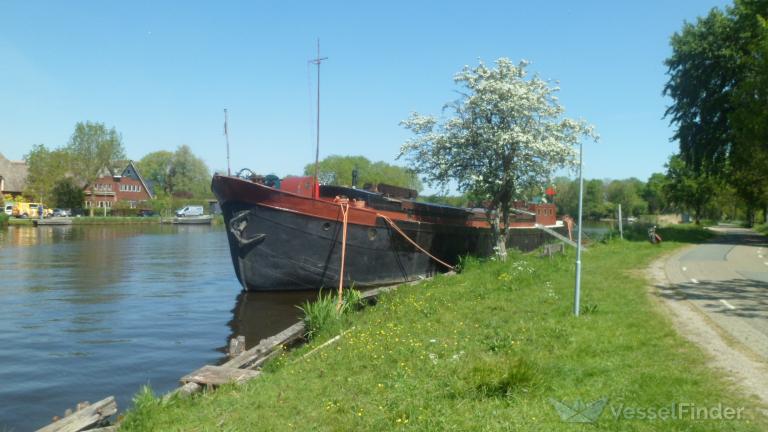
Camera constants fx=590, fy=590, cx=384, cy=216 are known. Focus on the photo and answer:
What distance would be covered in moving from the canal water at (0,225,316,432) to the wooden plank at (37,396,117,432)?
2379mm

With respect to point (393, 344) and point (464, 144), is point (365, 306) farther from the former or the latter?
point (464, 144)

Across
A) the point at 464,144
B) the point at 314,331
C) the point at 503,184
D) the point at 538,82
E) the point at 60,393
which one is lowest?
the point at 60,393

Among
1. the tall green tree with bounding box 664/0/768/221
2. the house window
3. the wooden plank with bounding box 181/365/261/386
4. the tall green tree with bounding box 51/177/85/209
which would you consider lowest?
the wooden plank with bounding box 181/365/261/386

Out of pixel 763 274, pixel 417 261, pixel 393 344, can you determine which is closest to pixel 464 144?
pixel 417 261

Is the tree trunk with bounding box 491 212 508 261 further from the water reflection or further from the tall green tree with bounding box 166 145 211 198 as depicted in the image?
the tall green tree with bounding box 166 145 211 198

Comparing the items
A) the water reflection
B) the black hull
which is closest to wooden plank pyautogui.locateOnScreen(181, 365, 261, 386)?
the water reflection

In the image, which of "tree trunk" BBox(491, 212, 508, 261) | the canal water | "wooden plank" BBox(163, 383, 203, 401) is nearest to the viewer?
"wooden plank" BBox(163, 383, 203, 401)

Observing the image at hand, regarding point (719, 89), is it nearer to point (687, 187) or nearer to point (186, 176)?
point (687, 187)

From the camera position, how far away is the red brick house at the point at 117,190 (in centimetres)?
9441

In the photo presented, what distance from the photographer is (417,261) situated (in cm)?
2370

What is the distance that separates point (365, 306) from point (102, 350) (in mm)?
Result: 6332

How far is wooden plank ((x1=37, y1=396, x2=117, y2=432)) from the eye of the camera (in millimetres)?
6977

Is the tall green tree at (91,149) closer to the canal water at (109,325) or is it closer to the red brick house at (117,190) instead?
the red brick house at (117,190)

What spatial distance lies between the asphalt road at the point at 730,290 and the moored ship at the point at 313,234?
9.28 meters
